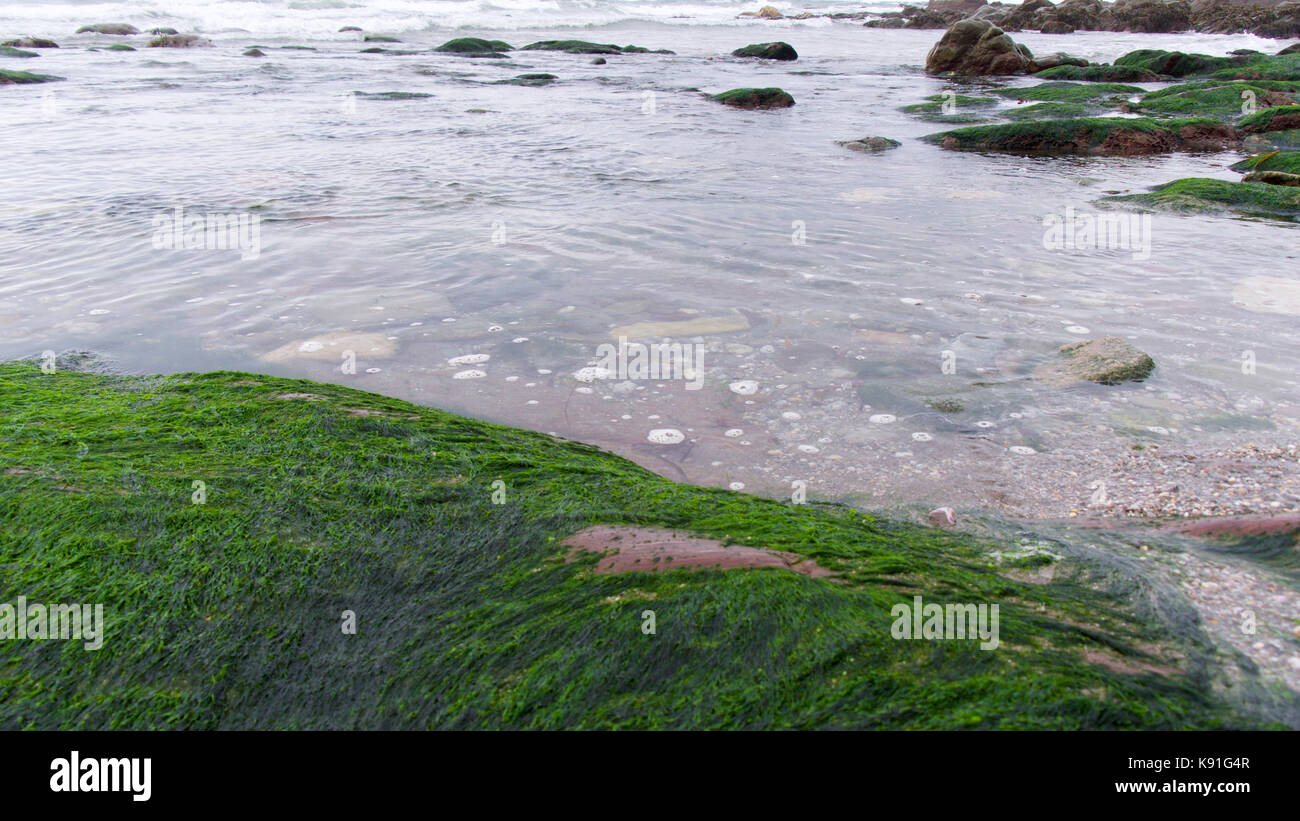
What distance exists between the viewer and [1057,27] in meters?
41.0

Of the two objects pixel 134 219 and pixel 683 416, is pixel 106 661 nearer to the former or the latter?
pixel 683 416

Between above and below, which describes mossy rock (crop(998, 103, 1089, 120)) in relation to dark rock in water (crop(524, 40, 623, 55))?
below

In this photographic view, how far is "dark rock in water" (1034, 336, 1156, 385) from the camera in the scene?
15.1 feet

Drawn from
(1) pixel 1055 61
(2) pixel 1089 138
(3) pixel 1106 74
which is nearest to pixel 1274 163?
(2) pixel 1089 138

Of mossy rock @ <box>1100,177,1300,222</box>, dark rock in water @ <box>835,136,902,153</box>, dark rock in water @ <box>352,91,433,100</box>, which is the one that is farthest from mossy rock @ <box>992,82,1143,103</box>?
dark rock in water @ <box>352,91,433,100</box>

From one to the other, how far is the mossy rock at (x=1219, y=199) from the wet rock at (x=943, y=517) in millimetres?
6960

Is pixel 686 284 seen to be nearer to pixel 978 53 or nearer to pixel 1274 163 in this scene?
pixel 1274 163

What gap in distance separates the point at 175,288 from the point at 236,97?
1186cm

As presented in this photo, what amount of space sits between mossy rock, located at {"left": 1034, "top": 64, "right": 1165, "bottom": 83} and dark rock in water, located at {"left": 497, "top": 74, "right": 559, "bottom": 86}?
13.0 meters

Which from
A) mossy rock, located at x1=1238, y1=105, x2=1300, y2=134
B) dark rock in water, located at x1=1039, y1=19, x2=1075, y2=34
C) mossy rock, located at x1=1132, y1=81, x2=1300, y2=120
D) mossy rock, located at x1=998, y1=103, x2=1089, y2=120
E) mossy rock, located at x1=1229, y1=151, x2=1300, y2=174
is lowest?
mossy rock, located at x1=1229, y1=151, x2=1300, y2=174

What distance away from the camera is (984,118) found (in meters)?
14.7

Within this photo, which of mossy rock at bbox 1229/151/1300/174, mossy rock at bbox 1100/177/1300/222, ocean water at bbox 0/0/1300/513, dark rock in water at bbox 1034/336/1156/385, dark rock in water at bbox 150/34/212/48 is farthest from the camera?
dark rock in water at bbox 150/34/212/48

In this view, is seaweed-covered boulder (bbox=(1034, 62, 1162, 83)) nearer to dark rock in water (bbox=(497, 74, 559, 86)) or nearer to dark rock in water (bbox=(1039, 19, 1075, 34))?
dark rock in water (bbox=(497, 74, 559, 86))

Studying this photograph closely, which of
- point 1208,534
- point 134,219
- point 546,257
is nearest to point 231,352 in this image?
point 546,257
